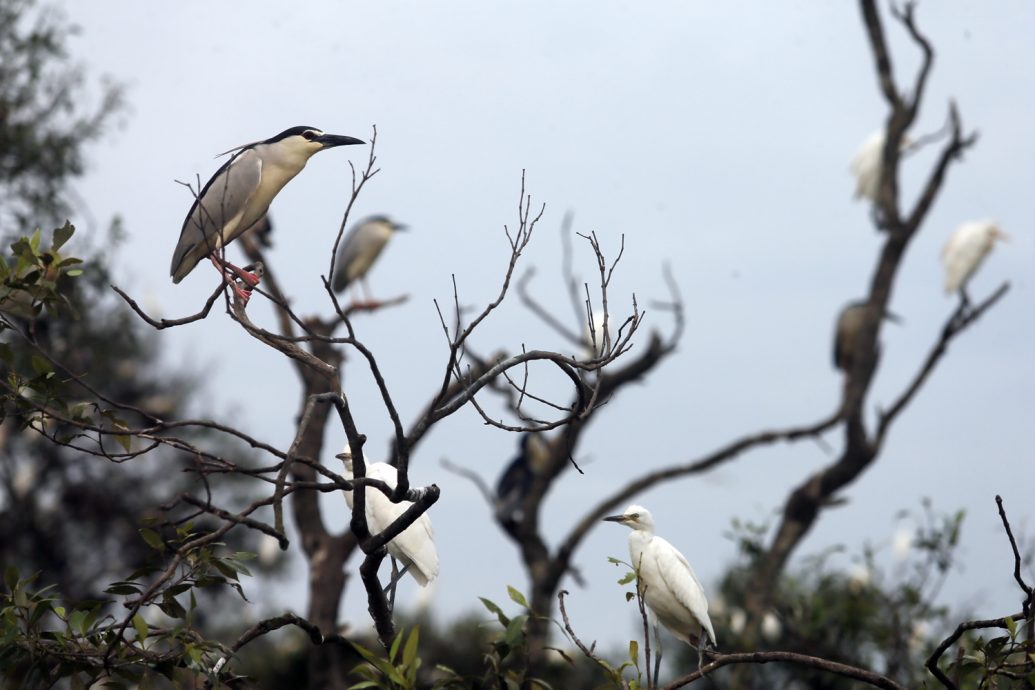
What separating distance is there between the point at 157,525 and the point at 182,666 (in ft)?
1.04

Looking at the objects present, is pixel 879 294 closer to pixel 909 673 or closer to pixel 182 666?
pixel 909 673

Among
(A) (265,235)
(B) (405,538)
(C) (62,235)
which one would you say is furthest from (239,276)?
(A) (265,235)

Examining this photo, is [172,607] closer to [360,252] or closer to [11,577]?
[11,577]

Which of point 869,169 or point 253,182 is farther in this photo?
point 869,169

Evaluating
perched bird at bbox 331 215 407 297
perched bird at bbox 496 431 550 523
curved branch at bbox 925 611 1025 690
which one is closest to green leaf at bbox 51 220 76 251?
curved branch at bbox 925 611 1025 690

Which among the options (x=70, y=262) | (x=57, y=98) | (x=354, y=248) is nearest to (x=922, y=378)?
(x=354, y=248)

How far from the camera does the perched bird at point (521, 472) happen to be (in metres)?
12.1

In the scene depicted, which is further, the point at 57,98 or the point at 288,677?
the point at 288,677

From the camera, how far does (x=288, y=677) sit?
1074 cm

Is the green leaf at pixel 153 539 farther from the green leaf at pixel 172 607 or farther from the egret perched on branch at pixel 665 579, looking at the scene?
the egret perched on branch at pixel 665 579

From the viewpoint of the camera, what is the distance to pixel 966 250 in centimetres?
1291

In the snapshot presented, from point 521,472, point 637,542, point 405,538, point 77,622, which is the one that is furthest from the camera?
point 521,472

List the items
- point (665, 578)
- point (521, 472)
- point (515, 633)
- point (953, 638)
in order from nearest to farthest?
point (953, 638)
point (515, 633)
point (665, 578)
point (521, 472)

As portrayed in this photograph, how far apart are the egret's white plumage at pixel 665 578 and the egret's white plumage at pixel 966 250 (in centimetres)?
832
